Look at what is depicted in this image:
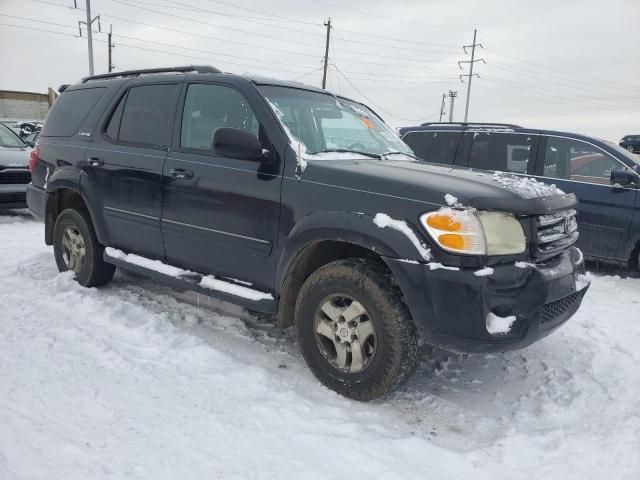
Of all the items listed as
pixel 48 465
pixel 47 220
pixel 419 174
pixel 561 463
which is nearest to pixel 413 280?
pixel 419 174

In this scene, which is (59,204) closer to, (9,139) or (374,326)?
(374,326)

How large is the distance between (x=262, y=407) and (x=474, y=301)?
129cm

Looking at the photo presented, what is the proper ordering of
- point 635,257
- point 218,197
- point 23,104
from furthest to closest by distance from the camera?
point 23,104, point 635,257, point 218,197

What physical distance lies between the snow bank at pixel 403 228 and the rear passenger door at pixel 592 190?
4.39 metres

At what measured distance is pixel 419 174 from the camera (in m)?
2.99

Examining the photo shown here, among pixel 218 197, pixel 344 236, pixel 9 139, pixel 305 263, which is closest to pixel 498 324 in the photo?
pixel 344 236

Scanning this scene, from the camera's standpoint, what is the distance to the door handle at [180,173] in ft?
11.9

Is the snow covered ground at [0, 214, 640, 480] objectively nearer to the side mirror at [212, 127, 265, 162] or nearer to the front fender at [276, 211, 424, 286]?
the front fender at [276, 211, 424, 286]

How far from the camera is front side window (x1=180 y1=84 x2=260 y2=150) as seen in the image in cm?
351

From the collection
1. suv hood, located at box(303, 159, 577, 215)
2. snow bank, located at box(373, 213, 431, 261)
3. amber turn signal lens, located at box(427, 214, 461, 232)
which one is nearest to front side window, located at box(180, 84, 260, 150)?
suv hood, located at box(303, 159, 577, 215)

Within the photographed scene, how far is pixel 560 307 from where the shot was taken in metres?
2.91

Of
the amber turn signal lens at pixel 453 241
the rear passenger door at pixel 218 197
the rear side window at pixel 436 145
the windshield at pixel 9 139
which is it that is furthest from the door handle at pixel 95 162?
the windshield at pixel 9 139

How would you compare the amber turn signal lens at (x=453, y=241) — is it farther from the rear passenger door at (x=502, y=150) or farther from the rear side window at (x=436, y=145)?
the rear side window at (x=436, y=145)

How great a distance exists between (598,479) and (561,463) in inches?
6.5
